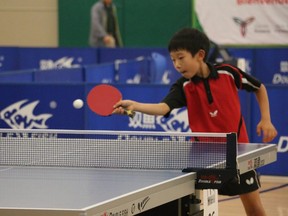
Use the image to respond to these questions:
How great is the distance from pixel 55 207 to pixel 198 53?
2024 millimetres

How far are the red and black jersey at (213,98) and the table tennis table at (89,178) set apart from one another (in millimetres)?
279

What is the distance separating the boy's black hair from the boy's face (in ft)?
0.07

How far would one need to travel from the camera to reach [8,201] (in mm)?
3225

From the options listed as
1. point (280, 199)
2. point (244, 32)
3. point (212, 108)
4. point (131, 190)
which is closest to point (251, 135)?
point (280, 199)

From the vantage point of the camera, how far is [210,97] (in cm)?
496

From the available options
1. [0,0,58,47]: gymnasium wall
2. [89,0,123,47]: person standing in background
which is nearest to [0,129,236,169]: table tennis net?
[89,0,123,47]: person standing in background

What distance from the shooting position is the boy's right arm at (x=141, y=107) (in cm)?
432

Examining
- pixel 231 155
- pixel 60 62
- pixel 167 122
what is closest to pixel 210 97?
pixel 231 155

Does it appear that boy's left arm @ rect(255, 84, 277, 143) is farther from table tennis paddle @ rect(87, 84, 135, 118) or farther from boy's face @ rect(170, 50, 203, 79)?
table tennis paddle @ rect(87, 84, 135, 118)

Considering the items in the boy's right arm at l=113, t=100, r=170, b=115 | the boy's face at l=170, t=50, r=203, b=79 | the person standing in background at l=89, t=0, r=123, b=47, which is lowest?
the boy's right arm at l=113, t=100, r=170, b=115

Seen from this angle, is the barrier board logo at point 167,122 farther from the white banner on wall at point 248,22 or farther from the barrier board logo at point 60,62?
the white banner on wall at point 248,22

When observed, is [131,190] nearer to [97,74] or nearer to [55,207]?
[55,207]

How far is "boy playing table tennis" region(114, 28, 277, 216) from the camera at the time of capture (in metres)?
4.82

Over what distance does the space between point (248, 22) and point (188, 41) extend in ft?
42.6
